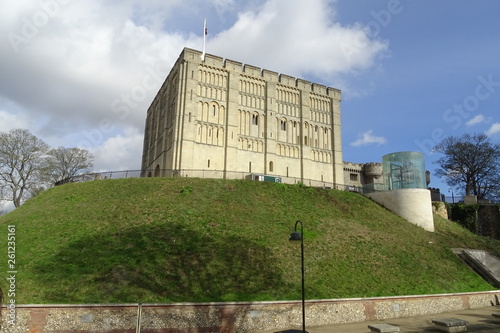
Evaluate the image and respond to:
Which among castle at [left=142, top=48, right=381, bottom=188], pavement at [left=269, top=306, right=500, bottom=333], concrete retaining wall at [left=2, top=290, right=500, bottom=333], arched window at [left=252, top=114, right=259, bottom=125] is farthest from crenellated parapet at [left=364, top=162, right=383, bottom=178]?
concrete retaining wall at [left=2, top=290, right=500, bottom=333]

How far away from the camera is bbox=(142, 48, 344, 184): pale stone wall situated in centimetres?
4225

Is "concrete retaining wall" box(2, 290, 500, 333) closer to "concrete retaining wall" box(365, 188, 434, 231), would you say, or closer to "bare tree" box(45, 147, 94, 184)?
"concrete retaining wall" box(365, 188, 434, 231)

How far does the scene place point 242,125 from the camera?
45500 mm

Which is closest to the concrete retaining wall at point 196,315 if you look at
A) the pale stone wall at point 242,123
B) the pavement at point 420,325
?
the pavement at point 420,325

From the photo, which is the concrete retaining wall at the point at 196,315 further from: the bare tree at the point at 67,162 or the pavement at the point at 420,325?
the bare tree at the point at 67,162

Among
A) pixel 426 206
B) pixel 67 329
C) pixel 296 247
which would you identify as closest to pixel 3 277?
pixel 67 329

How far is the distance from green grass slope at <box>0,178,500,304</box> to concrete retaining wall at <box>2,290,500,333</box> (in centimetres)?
99

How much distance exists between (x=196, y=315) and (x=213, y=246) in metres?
6.04

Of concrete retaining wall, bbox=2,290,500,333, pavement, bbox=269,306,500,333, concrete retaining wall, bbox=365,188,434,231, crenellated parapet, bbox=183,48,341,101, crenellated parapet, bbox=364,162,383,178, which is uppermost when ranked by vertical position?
crenellated parapet, bbox=183,48,341,101

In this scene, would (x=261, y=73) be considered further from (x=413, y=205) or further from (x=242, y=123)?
(x=413, y=205)

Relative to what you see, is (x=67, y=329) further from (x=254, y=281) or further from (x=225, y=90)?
(x=225, y=90)

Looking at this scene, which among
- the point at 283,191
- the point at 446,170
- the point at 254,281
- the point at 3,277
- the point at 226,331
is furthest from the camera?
the point at 446,170

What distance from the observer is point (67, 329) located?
12.8 meters

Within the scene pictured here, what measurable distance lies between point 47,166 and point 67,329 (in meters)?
39.6
